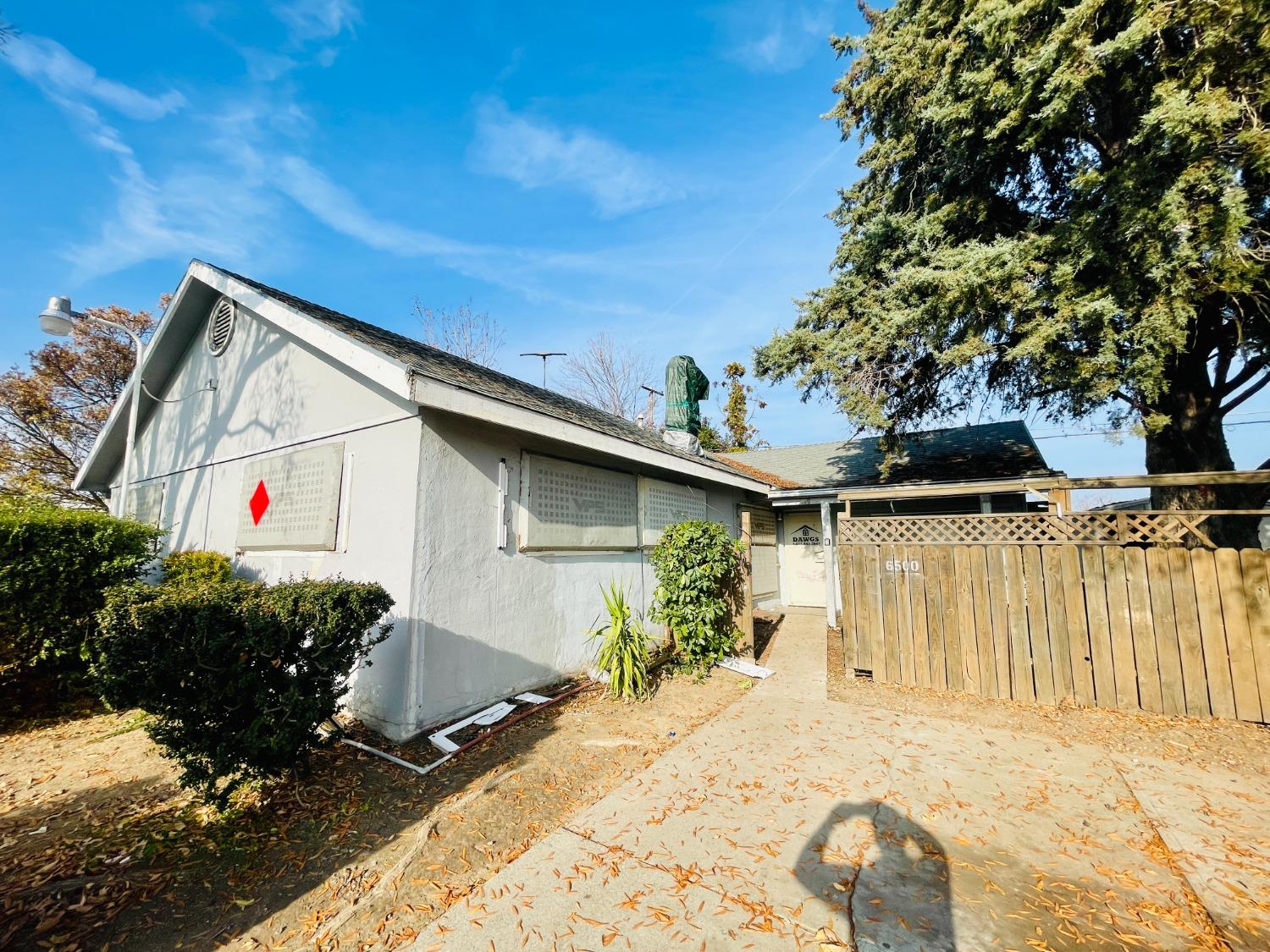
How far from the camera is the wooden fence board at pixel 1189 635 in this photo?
4746 millimetres

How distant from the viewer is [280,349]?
6160 millimetres

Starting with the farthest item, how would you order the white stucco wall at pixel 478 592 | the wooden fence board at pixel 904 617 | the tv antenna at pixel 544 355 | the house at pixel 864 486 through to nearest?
the tv antenna at pixel 544 355, the house at pixel 864 486, the wooden fence board at pixel 904 617, the white stucco wall at pixel 478 592

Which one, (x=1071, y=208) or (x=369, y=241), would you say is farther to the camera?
(x=369, y=241)

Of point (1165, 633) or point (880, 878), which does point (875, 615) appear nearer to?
point (1165, 633)

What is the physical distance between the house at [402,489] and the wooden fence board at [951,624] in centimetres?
376

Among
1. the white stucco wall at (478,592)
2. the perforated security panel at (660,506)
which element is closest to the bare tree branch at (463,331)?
the perforated security panel at (660,506)

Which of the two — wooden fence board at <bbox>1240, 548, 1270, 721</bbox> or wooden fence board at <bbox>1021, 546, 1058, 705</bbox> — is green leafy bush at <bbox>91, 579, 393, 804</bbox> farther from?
wooden fence board at <bbox>1240, 548, 1270, 721</bbox>

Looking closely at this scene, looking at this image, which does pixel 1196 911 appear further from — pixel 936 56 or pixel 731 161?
pixel 936 56

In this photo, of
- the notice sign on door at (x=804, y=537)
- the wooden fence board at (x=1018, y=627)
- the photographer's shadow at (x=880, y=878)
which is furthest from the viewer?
the notice sign on door at (x=804, y=537)

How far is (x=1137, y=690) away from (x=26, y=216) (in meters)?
15.1

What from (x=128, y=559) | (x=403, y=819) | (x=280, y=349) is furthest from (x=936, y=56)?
(x=128, y=559)

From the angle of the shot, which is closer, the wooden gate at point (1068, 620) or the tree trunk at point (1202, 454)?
the wooden gate at point (1068, 620)

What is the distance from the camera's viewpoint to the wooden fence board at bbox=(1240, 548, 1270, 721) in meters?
4.55

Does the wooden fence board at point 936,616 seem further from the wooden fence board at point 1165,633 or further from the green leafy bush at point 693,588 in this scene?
the green leafy bush at point 693,588
